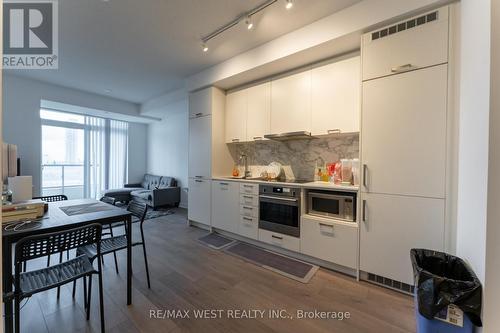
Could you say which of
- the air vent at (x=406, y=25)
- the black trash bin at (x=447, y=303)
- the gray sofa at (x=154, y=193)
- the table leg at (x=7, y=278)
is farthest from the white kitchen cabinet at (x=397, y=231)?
the gray sofa at (x=154, y=193)

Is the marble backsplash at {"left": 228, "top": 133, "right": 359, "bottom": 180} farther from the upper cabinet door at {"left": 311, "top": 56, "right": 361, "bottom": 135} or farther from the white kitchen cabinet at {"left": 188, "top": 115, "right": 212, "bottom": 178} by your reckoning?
the white kitchen cabinet at {"left": 188, "top": 115, "right": 212, "bottom": 178}

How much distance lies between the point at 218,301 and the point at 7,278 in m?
1.42

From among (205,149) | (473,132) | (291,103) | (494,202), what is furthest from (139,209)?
(473,132)

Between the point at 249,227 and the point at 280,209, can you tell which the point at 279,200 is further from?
the point at 249,227

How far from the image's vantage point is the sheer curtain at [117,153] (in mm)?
6406

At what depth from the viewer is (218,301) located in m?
1.92

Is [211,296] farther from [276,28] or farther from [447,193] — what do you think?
[276,28]

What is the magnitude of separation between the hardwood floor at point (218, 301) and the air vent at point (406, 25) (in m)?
2.41

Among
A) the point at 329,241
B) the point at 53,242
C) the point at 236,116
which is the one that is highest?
the point at 236,116

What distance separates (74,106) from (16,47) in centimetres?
210

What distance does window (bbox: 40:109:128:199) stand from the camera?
5.51m

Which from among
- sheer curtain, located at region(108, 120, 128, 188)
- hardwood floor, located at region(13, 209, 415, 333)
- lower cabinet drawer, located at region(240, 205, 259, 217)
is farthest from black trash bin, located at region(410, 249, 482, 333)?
sheer curtain, located at region(108, 120, 128, 188)

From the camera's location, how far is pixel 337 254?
2.37 meters

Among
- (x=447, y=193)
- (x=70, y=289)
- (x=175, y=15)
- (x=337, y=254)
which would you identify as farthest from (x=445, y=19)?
(x=70, y=289)
